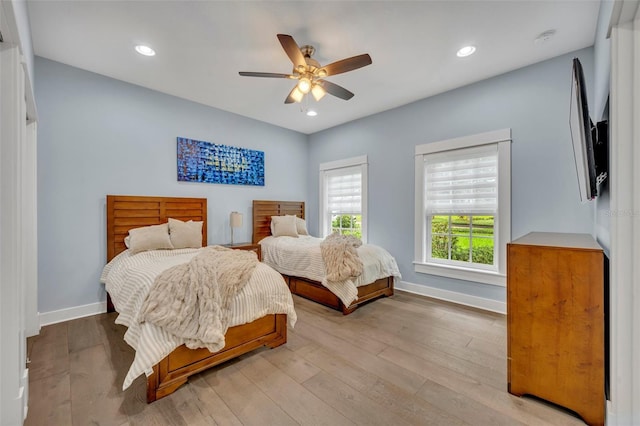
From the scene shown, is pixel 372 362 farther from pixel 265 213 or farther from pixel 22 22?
pixel 22 22

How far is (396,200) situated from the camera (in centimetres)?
403

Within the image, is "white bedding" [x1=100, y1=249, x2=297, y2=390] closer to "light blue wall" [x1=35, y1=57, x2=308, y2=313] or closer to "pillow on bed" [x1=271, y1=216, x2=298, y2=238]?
"light blue wall" [x1=35, y1=57, x2=308, y2=313]

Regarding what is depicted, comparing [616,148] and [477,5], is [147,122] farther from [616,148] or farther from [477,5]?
[616,148]

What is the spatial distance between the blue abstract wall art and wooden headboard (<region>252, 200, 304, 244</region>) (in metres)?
0.39

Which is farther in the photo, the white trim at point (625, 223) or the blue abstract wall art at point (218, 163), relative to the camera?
the blue abstract wall art at point (218, 163)

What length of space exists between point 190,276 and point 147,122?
8.79 ft

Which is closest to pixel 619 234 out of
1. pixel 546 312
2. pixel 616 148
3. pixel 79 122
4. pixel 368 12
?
pixel 616 148

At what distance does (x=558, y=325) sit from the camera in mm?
1540

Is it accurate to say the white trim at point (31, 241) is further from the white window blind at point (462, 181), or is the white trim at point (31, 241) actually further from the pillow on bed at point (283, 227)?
the white window blind at point (462, 181)

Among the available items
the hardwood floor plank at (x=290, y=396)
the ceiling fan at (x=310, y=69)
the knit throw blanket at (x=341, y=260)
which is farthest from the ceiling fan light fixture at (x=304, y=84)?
the hardwood floor plank at (x=290, y=396)

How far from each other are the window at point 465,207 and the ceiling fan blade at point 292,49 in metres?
2.16

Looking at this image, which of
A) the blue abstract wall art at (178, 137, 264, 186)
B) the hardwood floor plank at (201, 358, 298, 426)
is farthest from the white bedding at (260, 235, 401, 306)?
the hardwood floor plank at (201, 358, 298, 426)

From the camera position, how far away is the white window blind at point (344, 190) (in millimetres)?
4652

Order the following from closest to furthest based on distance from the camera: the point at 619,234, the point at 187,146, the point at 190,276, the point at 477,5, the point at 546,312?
1. the point at 619,234
2. the point at 546,312
3. the point at 190,276
4. the point at 477,5
5. the point at 187,146
